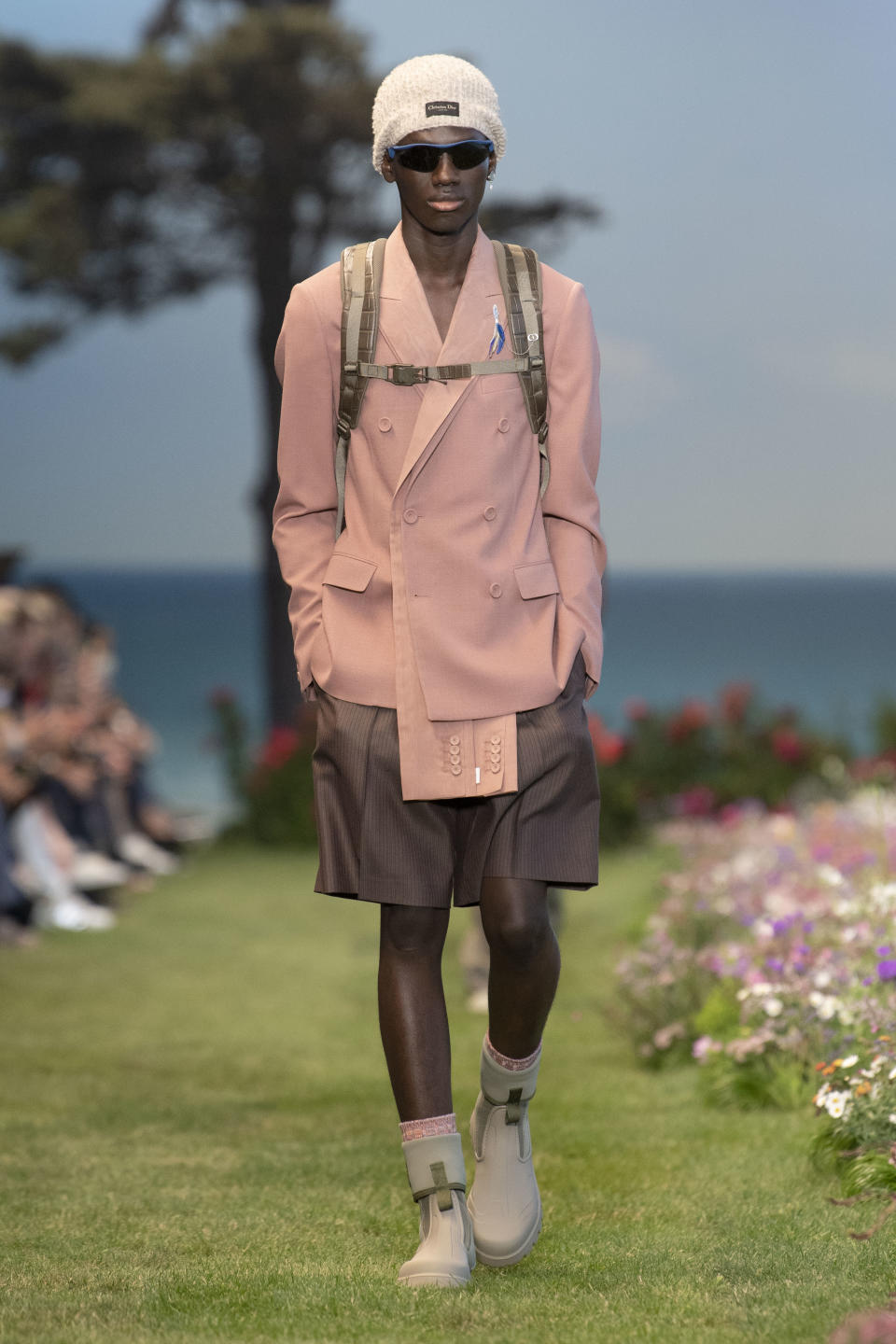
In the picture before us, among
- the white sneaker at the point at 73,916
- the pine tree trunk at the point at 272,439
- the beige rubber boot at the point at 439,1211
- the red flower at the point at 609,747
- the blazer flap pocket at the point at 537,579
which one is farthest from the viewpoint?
the pine tree trunk at the point at 272,439

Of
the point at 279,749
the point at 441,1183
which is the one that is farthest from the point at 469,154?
the point at 279,749

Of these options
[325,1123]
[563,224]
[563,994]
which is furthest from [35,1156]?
[563,224]

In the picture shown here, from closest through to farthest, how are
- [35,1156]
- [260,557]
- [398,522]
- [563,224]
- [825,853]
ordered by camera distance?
1. [398,522]
2. [35,1156]
3. [825,853]
4. [563,224]
5. [260,557]

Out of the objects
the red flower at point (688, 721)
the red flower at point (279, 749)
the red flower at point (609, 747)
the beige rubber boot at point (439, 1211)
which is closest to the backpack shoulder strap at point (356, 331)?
the beige rubber boot at point (439, 1211)

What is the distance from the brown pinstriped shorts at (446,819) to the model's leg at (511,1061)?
65mm

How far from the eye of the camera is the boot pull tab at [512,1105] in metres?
3.27

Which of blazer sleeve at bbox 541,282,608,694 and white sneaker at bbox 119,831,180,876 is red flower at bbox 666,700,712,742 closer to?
white sneaker at bbox 119,831,180,876

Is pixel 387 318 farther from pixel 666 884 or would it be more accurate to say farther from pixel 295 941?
pixel 295 941

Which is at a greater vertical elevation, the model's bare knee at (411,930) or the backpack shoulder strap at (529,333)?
the backpack shoulder strap at (529,333)

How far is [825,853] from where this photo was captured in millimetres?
6508

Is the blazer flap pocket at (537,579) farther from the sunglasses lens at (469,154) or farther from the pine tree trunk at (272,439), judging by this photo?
the pine tree trunk at (272,439)

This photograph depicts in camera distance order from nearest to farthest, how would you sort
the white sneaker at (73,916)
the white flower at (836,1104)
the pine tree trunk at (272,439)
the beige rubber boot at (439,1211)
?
the beige rubber boot at (439,1211), the white flower at (836,1104), the white sneaker at (73,916), the pine tree trunk at (272,439)

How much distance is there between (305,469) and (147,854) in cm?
897

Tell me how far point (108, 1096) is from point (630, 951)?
2576 millimetres
